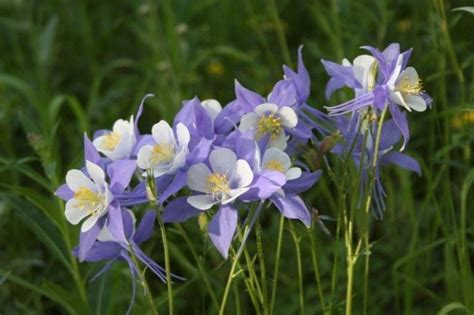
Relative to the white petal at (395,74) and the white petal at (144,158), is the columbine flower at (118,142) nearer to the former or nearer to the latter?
the white petal at (144,158)

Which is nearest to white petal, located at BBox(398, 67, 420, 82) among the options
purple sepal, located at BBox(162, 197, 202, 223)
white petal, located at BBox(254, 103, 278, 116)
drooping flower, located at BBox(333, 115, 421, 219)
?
drooping flower, located at BBox(333, 115, 421, 219)

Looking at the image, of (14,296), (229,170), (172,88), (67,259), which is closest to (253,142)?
(229,170)

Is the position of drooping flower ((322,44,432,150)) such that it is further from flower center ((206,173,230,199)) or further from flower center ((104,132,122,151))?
flower center ((104,132,122,151))

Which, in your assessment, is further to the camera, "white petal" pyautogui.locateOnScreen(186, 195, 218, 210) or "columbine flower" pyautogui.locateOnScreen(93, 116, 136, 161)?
"columbine flower" pyautogui.locateOnScreen(93, 116, 136, 161)

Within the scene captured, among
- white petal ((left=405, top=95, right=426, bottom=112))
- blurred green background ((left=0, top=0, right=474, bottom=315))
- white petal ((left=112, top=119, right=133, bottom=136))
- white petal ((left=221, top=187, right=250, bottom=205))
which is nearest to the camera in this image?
white petal ((left=221, top=187, right=250, bottom=205))

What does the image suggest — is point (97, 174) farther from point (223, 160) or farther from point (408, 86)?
point (408, 86)

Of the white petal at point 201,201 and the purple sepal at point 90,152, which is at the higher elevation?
the purple sepal at point 90,152

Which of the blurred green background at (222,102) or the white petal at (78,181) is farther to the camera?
the blurred green background at (222,102)

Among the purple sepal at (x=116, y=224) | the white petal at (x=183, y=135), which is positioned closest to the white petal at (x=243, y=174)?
the white petal at (x=183, y=135)
